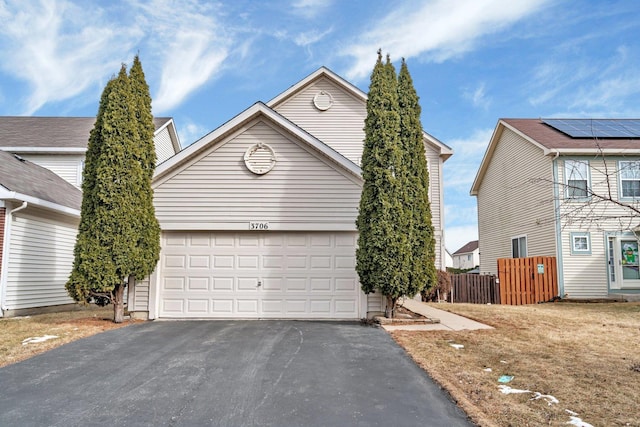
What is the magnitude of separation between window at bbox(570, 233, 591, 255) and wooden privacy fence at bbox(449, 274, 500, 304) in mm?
3082

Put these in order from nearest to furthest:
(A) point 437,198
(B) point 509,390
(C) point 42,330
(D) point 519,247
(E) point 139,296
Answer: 1. (B) point 509,390
2. (C) point 42,330
3. (E) point 139,296
4. (A) point 437,198
5. (D) point 519,247

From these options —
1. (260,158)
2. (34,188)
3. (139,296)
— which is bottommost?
(139,296)

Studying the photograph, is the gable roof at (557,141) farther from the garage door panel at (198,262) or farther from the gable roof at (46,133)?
the gable roof at (46,133)

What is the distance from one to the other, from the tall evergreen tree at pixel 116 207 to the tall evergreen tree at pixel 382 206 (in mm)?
4889

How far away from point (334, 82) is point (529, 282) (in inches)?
422

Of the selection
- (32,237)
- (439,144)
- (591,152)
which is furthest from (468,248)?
(32,237)

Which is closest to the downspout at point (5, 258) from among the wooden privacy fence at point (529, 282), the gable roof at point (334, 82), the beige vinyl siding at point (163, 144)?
the gable roof at point (334, 82)

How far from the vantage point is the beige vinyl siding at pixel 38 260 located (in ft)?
36.1

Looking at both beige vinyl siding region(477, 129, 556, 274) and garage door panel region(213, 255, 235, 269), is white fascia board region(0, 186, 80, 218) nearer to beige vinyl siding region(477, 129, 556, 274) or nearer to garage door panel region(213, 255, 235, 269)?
garage door panel region(213, 255, 235, 269)

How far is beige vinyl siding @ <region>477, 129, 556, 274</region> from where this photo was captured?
54.9 ft

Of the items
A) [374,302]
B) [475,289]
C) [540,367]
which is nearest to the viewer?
[540,367]

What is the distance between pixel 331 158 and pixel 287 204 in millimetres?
1548

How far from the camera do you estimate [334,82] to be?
16.9 m

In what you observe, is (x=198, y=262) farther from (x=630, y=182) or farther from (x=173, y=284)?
(x=630, y=182)
